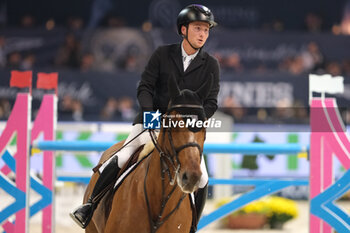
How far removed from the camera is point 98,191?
426cm

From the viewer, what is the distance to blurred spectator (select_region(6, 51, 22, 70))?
14133 millimetres

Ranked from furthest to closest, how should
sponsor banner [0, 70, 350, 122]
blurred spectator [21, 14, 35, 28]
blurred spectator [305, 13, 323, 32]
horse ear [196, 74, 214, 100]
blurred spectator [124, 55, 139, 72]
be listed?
blurred spectator [305, 13, 323, 32] → blurred spectator [21, 14, 35, 28] → blurred spectator [124, 55, 139, 72] → sponsor banner [0, 70, 350, 122] → horse ear [196, 74, 214, 100]

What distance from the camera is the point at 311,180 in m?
5.29

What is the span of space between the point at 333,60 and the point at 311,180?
1028cm

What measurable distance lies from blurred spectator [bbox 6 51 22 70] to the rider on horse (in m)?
10.4

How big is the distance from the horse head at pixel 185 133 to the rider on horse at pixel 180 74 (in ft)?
1.04

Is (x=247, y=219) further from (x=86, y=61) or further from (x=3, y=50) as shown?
(x=3, y=50)

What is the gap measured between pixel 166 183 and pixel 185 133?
48 cm

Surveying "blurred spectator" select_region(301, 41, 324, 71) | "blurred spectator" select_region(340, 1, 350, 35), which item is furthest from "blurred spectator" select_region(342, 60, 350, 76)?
"blurred spectator" select_region(340, 1, 350, 35)

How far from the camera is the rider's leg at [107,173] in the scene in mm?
4223

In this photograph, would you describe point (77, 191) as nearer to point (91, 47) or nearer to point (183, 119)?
point (91, 47)

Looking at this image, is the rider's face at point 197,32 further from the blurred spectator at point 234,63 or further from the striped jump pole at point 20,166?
the blurred spectator at point 234,63

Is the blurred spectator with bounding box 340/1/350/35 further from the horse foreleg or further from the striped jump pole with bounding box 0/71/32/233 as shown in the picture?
the horse foreleg

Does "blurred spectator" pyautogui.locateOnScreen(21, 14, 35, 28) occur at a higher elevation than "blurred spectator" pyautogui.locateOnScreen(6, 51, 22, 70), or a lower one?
higher
